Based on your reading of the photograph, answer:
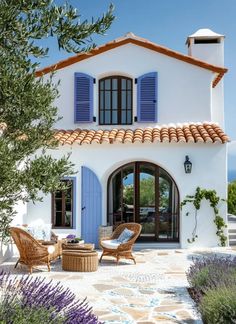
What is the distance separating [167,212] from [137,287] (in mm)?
6618

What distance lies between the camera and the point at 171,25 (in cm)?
1277

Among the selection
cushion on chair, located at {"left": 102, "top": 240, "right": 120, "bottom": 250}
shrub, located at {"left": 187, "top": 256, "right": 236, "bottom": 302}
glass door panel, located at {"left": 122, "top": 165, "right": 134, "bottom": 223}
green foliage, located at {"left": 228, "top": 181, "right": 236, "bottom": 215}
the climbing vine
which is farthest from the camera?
green foliage, located at {"left": 228, "top": 181, "right": 236, "bottom": 215}

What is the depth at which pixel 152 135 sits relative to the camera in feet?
53.2

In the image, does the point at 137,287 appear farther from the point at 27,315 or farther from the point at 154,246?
the point at 27,315

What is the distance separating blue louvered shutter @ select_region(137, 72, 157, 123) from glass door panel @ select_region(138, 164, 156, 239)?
6.20ft

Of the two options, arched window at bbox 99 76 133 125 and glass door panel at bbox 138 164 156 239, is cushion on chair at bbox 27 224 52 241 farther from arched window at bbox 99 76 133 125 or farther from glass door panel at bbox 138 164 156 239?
arched window at bbox 99 76 133 125

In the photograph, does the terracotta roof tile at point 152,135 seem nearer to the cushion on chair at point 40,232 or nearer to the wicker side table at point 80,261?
the cushion on chair at point 40,232

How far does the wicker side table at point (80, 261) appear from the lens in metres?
12.0

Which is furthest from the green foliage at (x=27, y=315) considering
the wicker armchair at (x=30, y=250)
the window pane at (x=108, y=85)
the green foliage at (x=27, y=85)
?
the window pane at (x=108, y=85)

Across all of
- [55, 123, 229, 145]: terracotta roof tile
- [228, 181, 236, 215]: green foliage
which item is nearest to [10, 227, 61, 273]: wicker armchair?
[55, 123, 229, 145]: terracotta roof tile

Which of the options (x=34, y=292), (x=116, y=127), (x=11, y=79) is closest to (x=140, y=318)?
(x=34, y=292)

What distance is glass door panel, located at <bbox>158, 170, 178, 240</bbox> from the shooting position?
55.1 ft

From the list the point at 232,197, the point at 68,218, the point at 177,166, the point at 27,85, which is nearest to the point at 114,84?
the point at 177,166

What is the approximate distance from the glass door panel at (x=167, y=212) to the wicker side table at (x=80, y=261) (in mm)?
5163
